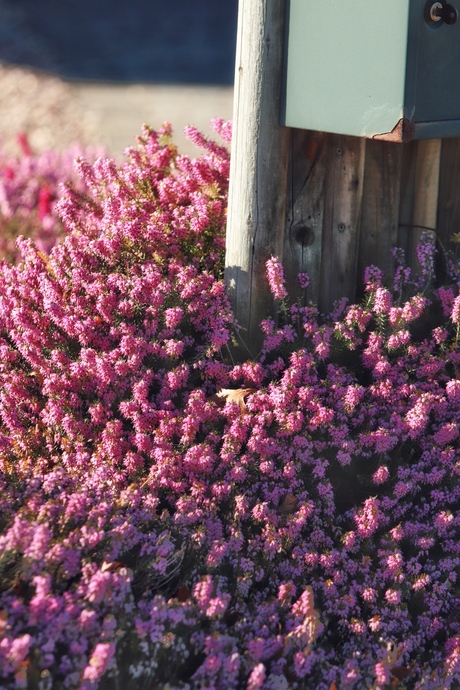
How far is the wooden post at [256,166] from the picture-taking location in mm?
3299

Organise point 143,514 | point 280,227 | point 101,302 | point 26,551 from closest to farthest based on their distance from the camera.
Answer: point 26,551
point 143,514
point 101,302
point 280,227

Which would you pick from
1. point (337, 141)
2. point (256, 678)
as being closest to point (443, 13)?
point (337, 141)

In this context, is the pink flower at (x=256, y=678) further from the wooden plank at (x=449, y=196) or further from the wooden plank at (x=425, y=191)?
the wooden plank at (x=449, y=196)

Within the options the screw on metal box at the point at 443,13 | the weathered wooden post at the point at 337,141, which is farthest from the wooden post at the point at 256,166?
the screw on metal box at the point at 443,13

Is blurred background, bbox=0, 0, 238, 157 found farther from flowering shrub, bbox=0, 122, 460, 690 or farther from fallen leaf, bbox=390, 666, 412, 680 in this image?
fallen leaf, bbox=390, 666, 412, 680

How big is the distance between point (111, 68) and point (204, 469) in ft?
31.1

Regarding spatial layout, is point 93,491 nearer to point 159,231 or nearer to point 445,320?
point 159,231

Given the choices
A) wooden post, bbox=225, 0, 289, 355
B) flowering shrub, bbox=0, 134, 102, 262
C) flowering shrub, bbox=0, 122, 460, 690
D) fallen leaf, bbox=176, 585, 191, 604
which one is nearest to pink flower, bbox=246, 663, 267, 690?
flowering shrub, bbox=0, 122, 460, 690

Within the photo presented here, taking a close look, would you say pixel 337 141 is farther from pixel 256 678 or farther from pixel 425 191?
pixel 256 678

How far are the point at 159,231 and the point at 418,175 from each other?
1.26 meters

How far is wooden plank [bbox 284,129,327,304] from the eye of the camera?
3537 millimetres

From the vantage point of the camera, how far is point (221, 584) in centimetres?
254

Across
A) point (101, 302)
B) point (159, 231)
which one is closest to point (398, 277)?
point (159, 231)

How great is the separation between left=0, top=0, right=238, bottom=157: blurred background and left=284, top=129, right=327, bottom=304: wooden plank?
4.27 m
